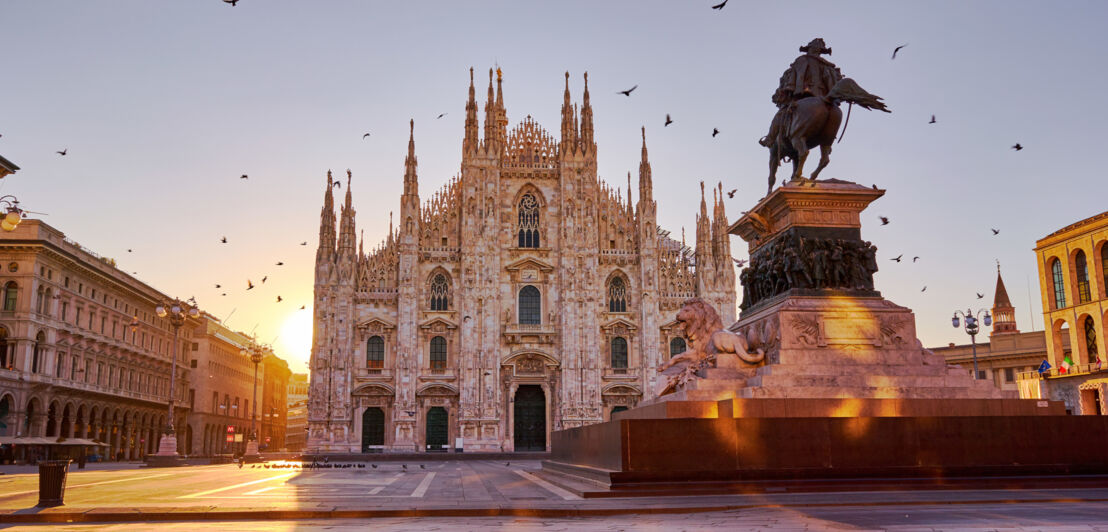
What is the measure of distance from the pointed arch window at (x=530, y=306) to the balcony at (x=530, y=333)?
0.67m

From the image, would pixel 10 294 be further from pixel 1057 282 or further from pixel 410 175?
pixel 1057 282

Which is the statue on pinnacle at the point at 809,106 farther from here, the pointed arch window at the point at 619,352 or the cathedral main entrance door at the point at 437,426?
the cathedral main entrance door at the point at 437,426

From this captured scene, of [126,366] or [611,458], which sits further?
[126,366]

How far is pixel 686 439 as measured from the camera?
35.1 feet

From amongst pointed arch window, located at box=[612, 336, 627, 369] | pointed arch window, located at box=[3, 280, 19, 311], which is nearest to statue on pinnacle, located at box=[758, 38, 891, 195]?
pointed arch window, located at box=[612, 336, 627, 369]

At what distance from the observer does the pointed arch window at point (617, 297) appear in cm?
4969

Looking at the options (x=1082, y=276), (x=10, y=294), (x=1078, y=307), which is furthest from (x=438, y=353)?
(x=1082, y=276)

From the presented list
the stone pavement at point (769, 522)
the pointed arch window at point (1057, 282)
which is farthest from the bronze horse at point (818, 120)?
the pointed arch window at point (1057, 282)

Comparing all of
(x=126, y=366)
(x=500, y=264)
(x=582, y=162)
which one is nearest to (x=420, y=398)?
(x=500, y=264)

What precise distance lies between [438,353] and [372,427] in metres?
5.21

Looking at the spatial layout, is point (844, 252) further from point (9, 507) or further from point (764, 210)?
point (9, 507)

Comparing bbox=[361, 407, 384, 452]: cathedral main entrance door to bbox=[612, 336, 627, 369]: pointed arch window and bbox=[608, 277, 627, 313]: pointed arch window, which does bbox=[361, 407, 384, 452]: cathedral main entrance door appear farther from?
bbox=[608, 277, 627, 313]: pointed arch window

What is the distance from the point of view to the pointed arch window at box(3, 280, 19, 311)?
42094mm

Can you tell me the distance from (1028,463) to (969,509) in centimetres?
272
